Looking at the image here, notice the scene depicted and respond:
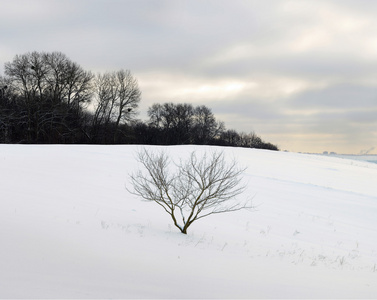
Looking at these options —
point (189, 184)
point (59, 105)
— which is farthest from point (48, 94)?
point (189, 184)

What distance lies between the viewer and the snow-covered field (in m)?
5.14

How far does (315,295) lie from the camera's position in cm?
556

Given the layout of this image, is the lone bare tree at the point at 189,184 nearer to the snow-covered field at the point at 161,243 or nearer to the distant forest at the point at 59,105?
the snow-covered field at the point at 161,243

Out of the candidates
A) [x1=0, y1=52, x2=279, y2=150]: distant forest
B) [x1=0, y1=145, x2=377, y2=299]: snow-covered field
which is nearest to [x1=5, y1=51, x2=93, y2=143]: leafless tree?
[x1=0, y1=52, x2=279, y2=150]: distant forest

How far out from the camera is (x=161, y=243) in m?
7.95

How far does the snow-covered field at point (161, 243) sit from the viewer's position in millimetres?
5145

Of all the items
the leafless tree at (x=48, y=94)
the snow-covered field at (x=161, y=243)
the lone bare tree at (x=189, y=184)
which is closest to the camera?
the snow-covered field at (x=161, y=243)

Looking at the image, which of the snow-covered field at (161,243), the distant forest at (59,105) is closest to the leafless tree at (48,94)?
the distant forest at (59,105)

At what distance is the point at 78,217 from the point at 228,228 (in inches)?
200

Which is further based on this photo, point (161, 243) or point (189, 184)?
point (189, 184)

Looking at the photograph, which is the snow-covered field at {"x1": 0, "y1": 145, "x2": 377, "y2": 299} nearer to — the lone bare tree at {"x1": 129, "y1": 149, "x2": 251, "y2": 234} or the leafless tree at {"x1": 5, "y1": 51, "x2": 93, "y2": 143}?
the lone bare tree at {"x1": 129, "y1": 149, "x2": 251, "y2": 234}

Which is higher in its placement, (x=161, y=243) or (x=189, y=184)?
(x=189, y=184)

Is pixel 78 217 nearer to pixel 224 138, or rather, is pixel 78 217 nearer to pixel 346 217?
pixel 346 217

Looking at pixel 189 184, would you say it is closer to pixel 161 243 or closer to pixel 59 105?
pixel 161 243
